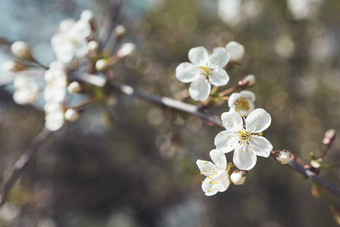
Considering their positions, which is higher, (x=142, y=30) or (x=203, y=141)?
(x=142, y=30)

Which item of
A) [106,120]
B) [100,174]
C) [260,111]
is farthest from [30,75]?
[100,174]

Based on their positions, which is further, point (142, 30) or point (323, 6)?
point (323, 6)

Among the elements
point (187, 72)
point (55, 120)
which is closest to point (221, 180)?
point (187, 72)

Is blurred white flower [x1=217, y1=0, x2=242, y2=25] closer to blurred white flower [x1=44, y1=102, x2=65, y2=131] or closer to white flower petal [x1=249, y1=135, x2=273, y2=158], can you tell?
blurred white flower [x1=44, y1=102, x2=65, y2=131]

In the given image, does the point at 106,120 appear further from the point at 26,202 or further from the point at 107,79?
the point at 26,202

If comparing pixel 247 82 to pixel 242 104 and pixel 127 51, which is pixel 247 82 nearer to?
pixel 242 104

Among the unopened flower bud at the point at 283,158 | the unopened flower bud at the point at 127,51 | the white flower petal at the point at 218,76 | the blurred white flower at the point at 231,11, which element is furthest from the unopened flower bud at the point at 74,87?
the blurred white flower at the point at 231,11
